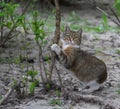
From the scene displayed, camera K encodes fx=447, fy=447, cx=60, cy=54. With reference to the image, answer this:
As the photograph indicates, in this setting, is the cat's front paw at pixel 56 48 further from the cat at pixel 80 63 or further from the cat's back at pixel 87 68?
the cat's back at pixel 87 68

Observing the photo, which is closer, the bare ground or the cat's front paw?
the bare ground

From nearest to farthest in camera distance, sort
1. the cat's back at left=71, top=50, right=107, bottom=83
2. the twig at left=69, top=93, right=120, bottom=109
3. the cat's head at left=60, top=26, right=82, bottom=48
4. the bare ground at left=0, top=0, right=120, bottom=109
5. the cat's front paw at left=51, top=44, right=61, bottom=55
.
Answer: the twig at left=69, top=93, right=120, bottom=109 → the bare ground at left=0, top=0, right=120, bottom=109 → the cat's front paw at left=51, top=44, right=61, bottom=55 → the cat's head at left=60, top=26, right=82, bottom=48 → the cat's back at left=71, top=50, right=107, bottom=83

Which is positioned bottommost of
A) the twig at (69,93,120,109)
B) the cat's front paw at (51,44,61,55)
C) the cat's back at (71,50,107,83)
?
the twig at (69,93,120,109)

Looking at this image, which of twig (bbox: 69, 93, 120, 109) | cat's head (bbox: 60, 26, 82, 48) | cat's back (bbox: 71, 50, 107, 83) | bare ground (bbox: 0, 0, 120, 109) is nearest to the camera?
twig (bbox: 69, 93, 120, 109)

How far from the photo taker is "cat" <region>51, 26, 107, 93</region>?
641 centimetres

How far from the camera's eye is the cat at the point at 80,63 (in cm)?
641

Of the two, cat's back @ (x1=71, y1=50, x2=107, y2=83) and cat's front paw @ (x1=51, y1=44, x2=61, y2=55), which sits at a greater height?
cat's front paw @ (x1=51, y1=44, x2=61, y2=55)

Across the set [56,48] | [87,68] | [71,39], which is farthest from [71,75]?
[56,48]

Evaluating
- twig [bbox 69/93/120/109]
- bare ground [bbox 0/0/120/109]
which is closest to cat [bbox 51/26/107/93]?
bare ground [bbox 0/0/120/109]

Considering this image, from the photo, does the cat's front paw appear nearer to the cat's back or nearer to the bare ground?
the cat's back

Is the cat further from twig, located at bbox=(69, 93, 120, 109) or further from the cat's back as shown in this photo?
twig, located at bbox=(69, 93, 120, 109)

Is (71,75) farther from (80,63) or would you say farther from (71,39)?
(71,39)

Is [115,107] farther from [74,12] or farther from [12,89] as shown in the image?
[74,12]

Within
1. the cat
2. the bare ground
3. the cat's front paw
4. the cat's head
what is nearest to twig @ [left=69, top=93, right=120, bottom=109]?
the bare ground
